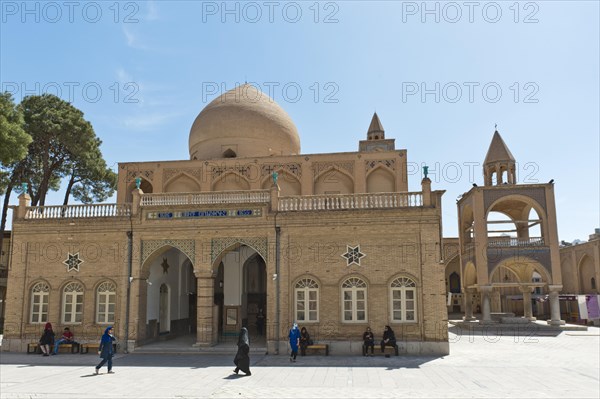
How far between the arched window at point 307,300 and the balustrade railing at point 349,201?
270 cm

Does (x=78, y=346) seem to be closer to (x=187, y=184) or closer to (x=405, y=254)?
(x=187, y=184)

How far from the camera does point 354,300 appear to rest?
1738 centimetres

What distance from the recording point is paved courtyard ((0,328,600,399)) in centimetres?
1116

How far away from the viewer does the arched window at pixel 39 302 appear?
61.6 feet

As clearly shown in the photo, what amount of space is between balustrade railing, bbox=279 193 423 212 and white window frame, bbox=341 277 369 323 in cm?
267

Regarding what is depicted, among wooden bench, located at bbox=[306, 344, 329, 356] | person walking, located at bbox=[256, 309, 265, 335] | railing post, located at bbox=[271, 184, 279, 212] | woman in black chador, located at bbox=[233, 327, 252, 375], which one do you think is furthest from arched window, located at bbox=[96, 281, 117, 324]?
wooden bench, located at bbox=[306, 344, 329, 356]

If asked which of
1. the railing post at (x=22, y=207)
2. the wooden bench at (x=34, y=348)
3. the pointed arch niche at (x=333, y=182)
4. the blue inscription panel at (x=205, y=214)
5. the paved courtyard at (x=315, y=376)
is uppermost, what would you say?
the pointed arch niche at (x=333, y=182)

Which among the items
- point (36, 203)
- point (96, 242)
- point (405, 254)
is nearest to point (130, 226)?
point (96, 242)

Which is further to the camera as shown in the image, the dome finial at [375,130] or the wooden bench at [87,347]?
the dome finial at [375,130]

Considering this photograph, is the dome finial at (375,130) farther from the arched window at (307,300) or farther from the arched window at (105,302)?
the arched window at (105,302)

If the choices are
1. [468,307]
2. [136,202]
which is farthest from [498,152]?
[136,202]

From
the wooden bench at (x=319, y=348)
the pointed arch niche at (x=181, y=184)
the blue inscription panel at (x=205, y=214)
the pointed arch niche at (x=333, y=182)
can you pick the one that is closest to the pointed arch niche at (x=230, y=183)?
the pointed arch niche at (x=181, y=184)

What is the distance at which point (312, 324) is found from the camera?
17328mm

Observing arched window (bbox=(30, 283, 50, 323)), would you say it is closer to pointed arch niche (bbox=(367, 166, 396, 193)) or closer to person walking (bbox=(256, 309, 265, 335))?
person walking (bbox=(256, 309, 265, 335))
